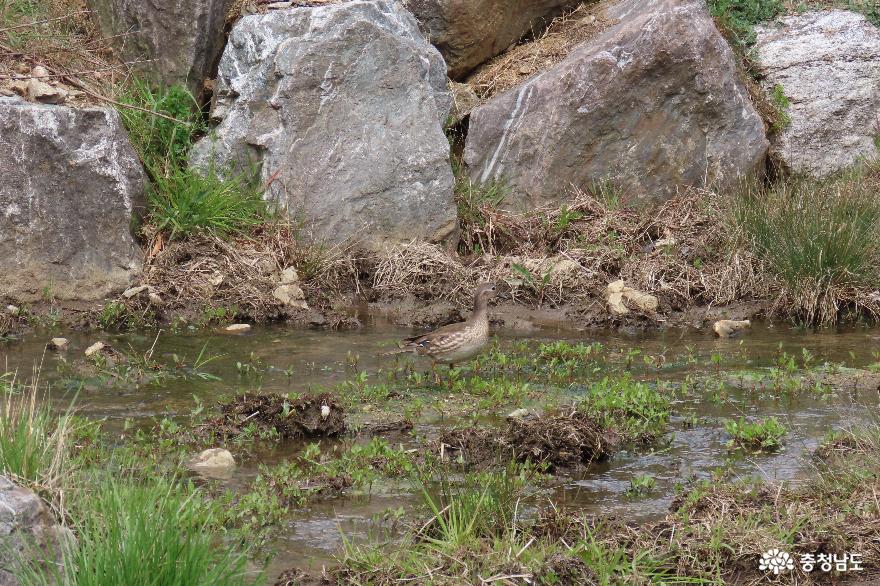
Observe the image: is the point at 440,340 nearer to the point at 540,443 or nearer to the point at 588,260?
the point at 540,443

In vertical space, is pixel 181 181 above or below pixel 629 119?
above

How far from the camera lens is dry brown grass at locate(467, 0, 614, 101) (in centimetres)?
1288

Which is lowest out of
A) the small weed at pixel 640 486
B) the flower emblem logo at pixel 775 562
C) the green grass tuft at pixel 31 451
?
the small weed at pixel 640 486

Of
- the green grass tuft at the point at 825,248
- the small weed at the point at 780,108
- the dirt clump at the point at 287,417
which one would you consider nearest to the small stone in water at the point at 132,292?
the dirt clump at the point at 287,417

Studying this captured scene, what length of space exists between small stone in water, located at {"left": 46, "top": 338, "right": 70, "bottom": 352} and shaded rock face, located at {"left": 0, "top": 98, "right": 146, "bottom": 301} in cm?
114

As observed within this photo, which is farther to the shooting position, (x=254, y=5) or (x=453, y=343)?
(x=254, y=5)

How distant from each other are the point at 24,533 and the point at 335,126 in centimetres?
759

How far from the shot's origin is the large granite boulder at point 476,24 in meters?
12.7

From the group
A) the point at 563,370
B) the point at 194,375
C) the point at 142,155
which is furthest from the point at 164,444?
the point at 142,155

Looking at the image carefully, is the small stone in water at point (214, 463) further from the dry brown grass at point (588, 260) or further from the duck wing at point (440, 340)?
the dry brown grass at point (588, 260)

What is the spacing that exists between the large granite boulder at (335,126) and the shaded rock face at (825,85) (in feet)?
14.2

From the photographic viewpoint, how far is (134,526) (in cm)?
389

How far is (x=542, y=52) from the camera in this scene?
43.1 ft

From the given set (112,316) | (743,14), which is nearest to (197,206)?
(112,316)
